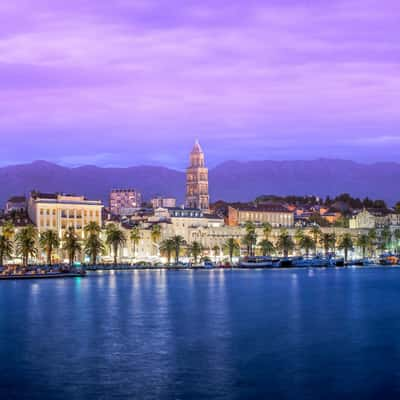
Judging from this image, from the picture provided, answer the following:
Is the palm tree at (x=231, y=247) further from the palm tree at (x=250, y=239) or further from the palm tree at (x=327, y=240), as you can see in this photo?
the palm tree at (x=327, y=240)

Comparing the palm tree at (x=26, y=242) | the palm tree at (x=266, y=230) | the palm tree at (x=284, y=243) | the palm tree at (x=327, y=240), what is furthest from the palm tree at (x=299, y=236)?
the palm tree at (x=26, y=242)

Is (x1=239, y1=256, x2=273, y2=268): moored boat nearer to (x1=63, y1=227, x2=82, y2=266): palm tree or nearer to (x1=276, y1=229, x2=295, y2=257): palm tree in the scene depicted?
(x1=276, y1=229, x2=295, y2=257): palm tree

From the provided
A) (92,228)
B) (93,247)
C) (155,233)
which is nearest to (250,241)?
(155,233)

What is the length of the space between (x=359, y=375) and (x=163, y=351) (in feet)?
33.8

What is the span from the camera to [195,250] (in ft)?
556

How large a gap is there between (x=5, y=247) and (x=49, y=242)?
6205 millimetres

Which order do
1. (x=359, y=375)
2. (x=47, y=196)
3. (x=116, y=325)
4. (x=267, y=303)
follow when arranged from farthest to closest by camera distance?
1. (x=47, y=196)
2. (x=267, y=303)
3. (x=116, y=325)
4. (x=359, y=375)

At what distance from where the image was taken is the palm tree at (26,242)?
133 metres

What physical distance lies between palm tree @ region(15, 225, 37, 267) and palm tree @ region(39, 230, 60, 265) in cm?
124

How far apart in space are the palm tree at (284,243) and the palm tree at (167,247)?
2445cm

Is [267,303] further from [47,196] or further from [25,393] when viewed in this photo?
[47,196]

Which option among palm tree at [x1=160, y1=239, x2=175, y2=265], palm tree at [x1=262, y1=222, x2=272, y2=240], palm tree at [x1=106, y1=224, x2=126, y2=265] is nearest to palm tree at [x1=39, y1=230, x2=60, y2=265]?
palm tree at [x1=106, y1=224, x2=126, y2=265]

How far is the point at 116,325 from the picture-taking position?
56656 mm

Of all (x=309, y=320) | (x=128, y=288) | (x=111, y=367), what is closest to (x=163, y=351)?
(x=111, y=367)
